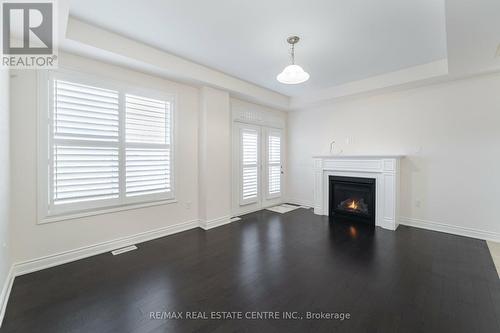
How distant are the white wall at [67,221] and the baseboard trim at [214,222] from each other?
362mm

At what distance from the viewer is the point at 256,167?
5434mm

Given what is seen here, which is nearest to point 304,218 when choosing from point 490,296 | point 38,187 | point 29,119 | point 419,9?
point 490,296

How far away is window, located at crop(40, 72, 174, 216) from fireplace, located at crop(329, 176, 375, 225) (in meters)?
3.44

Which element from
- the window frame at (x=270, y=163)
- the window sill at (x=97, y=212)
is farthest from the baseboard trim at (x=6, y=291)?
the window frame at (x=270, y=163)

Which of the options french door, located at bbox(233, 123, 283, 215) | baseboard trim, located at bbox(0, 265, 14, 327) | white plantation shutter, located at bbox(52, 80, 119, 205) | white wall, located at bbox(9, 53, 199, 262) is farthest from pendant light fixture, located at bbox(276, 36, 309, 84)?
baseboard trim, located at bbox(0, 265, 14, 327)

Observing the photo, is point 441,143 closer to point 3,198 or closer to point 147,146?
point 147,146

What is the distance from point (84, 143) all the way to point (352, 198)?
15.9ft

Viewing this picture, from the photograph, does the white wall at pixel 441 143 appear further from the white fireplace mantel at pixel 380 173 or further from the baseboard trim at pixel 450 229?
the white fireplace mantel at pixel 380 173

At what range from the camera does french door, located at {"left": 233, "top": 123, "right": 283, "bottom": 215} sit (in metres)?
5.01

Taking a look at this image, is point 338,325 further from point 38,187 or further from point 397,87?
point 397,87

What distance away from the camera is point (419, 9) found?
2.32 metres

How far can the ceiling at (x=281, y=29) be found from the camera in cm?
229

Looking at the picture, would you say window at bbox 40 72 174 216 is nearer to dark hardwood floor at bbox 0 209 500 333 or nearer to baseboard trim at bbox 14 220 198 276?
baseboard trim at bbox 14 220 198 276

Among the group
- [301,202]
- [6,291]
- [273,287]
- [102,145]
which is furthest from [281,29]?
[301,202]
